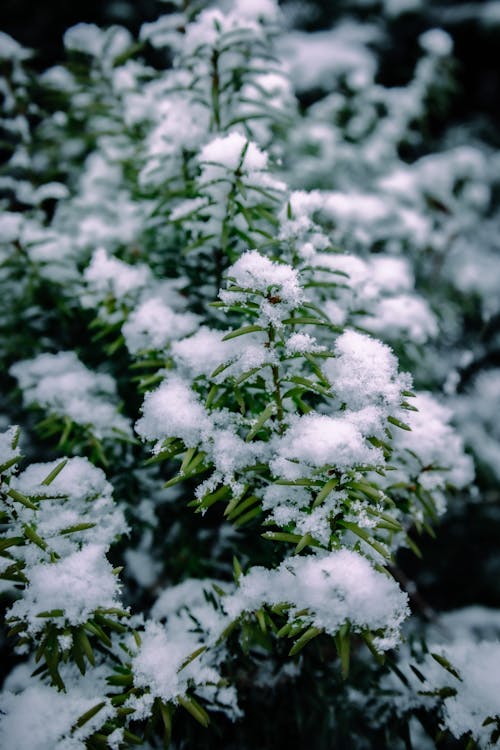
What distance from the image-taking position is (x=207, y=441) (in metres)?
0.98

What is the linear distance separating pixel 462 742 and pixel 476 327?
1.96 meters

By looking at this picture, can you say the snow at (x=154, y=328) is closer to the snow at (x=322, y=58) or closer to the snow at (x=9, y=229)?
the snow at (x=9, y=229)

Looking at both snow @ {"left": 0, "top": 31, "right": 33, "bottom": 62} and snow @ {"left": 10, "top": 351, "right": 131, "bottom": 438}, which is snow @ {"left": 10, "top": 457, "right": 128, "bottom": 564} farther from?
snow @ {"left": 0, "top": 31, "right": 33, "bottom": 62}

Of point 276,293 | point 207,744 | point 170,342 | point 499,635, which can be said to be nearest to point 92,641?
point 207,744

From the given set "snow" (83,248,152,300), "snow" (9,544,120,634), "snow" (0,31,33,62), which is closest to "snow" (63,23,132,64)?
"snow" (0,31,33,62)

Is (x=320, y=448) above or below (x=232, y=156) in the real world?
below

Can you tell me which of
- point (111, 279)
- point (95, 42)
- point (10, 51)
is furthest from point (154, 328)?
point (95, 42)

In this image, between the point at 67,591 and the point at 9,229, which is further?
the point at 9,229

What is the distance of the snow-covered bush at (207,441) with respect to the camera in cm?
89

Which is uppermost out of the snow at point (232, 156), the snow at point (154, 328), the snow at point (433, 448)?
the snow at point (232, 156)

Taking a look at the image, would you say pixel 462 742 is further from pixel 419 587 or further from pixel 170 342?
pixel 419 587

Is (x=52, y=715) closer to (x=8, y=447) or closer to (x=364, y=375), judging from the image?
(x=8, y=447)

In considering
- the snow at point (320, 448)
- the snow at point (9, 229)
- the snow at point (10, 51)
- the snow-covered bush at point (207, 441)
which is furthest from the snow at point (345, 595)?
the snow at point (10, 51)

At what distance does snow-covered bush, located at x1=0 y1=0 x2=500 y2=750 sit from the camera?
0.89m
